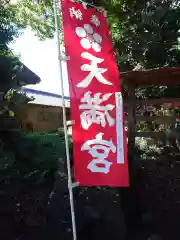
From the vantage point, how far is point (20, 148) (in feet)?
13.6

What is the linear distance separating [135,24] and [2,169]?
415 centimetres

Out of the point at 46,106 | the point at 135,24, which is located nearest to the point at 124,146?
the point at 135,24

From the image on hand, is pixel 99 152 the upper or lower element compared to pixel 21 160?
upper

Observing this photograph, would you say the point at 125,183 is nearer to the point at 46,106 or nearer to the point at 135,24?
the point at 135,24

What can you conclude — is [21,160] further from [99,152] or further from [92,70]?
[92,70]

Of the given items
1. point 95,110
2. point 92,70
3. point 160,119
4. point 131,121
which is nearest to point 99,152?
point 95,110

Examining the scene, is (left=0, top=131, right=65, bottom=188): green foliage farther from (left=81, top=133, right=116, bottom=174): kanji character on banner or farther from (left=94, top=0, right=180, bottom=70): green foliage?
(left=94, top=0, right=180, bottom=70): green foliage

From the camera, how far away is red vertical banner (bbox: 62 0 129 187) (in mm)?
3135

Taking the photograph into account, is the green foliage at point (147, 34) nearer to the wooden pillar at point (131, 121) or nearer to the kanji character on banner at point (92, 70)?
the wooden pillar at point (131, 121)

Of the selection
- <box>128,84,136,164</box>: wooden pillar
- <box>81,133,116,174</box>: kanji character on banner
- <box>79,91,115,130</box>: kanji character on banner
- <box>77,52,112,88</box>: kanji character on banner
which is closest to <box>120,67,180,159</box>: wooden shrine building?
<box>128,84,136,164</box>: wooden pillar

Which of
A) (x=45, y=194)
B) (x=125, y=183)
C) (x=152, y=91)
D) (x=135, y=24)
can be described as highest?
(x=135, y=24)

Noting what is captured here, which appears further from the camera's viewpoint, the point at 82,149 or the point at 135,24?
the point at 135,24

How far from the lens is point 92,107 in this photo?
3203 millimetres

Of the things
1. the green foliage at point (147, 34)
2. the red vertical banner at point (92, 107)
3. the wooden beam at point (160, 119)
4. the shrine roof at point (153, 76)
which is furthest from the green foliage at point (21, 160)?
the green foliage at point (147, 34)
